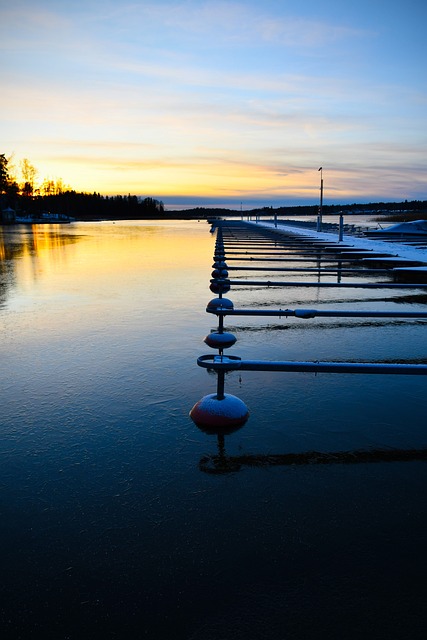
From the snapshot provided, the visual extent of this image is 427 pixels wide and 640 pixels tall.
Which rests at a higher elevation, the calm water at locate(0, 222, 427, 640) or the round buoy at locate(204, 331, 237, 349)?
the round buoy at locate(204, 331, 237, 349)

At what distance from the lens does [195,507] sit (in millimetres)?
3816

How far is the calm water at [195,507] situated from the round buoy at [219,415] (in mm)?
176

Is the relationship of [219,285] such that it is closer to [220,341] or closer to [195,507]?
[220,341]

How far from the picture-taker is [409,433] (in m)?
5.10

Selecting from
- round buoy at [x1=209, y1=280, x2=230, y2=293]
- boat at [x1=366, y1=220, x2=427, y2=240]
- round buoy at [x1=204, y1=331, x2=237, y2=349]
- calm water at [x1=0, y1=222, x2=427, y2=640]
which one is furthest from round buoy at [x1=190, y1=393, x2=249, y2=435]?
boat at [x1=366, y1=220, x2=427, y2=240]

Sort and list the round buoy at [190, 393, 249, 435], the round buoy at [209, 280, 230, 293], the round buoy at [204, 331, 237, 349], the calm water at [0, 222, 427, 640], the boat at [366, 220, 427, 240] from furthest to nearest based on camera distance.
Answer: the boat at [366, 220, 427, 240] < the round buoy at [209, 280, 230, 293] < the round buoy at [204, 331, 237, 349] < the round buoy at [190, 393, 249, 435] < the calm water at [0, 222, 427, 640]

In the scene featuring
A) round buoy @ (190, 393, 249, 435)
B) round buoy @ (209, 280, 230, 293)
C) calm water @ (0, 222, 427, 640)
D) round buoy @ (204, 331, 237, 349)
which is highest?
round buoy @ (209, 280, 230, 293)

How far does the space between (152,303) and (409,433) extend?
9.33 meters

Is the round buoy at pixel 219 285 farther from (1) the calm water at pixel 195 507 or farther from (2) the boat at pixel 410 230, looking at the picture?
(2) the boat at pixel 410 230

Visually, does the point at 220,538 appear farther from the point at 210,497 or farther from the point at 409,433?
the point at 409,433

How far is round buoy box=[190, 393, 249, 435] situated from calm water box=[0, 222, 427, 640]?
176 millimetres

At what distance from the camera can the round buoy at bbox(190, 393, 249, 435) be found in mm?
5262

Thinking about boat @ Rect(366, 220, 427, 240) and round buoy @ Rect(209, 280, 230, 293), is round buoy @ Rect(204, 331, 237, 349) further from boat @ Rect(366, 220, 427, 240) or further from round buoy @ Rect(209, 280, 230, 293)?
boat @ Rect(366, 220, 427, 240)

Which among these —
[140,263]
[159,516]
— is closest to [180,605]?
[159,516]
